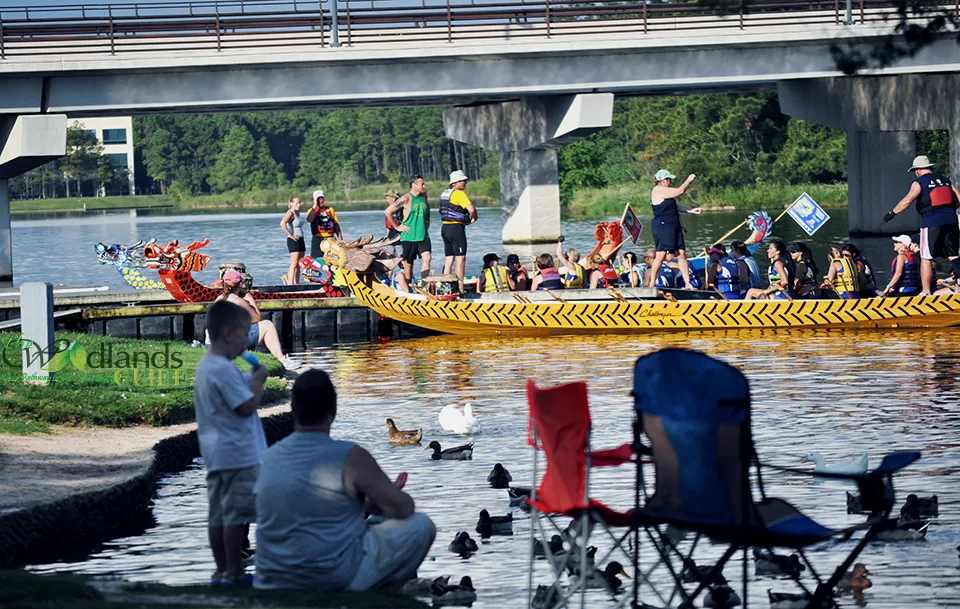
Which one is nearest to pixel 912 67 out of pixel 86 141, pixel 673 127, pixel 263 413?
pixel 263 413

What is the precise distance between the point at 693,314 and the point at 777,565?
12.6 m

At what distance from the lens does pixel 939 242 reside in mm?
21297

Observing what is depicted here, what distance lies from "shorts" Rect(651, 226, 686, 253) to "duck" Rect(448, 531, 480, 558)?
13486 millimetres

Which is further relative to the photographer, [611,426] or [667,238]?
[667,238]

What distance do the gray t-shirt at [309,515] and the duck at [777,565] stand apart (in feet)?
7.77

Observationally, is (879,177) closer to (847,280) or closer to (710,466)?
(847,280)

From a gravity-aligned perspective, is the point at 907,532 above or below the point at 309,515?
below

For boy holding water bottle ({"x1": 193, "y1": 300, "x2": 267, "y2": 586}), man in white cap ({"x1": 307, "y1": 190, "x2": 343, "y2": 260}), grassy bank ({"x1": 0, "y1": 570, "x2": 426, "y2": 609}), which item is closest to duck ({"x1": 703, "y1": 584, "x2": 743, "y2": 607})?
grassy bank ({"x1": 0, "y1": 570, "x2": 426, "y2": 609})

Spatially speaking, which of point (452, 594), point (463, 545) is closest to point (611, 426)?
point (463, 545)

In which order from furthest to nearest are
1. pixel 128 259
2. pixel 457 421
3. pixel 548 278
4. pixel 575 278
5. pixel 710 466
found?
pixel 128 259 → pixel 575 278 → pixel 548 278 → pixel 457 421 → pixel 710 466

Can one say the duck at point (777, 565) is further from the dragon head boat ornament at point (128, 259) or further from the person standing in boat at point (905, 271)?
the dragon head boat ornament at point (128, 259)

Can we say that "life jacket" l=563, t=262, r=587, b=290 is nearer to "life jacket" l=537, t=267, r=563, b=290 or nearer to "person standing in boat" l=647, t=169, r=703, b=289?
"life jacket" l=537, t=267, r=563, b=290

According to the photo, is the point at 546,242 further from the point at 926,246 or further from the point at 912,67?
the point at 926,246

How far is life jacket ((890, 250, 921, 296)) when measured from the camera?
2062cm
